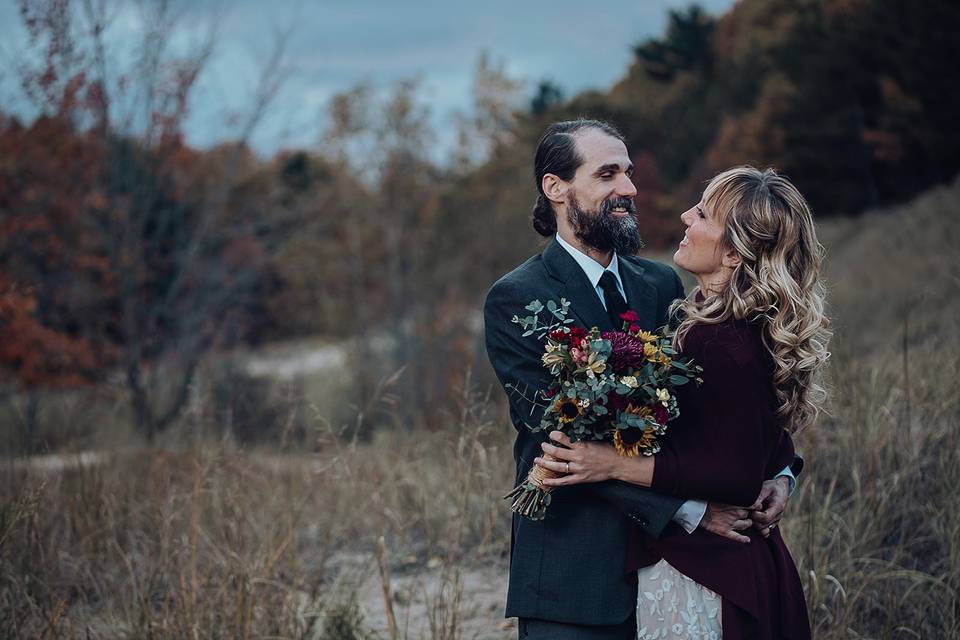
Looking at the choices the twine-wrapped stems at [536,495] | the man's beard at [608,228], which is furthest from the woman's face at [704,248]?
the twine-wrapped stems at [536,495]

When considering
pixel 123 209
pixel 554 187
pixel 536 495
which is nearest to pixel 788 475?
pixel 536 495

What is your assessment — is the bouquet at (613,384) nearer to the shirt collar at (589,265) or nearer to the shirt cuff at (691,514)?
the shirt cuff at (691,514)

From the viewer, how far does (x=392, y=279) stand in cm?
2167

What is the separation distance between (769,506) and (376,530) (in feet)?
11.0

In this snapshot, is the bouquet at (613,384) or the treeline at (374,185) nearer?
the bouquet at (613,384)

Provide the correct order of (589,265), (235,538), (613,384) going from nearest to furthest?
(613,384), (589,265), (235,538)

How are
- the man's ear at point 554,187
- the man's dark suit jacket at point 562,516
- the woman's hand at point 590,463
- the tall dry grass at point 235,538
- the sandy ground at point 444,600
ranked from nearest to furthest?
the woman's hand at point 590,463 → the man's dark suit jacket at point 562,516 → the man's ear at point 554,187 → the tall dry grass at point 235,538 → the sandy ground at point 444,600

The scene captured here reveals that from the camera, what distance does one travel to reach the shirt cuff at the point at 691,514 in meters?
2.76

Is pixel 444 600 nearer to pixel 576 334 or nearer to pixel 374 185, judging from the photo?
pixel 576 334

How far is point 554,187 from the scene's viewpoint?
3.45 m

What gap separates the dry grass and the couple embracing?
782 mm

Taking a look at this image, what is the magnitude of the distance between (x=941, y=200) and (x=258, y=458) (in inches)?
672

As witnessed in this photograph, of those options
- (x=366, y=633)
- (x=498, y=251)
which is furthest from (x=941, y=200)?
(x=366, y=633)

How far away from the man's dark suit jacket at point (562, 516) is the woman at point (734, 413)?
0.25 feet
